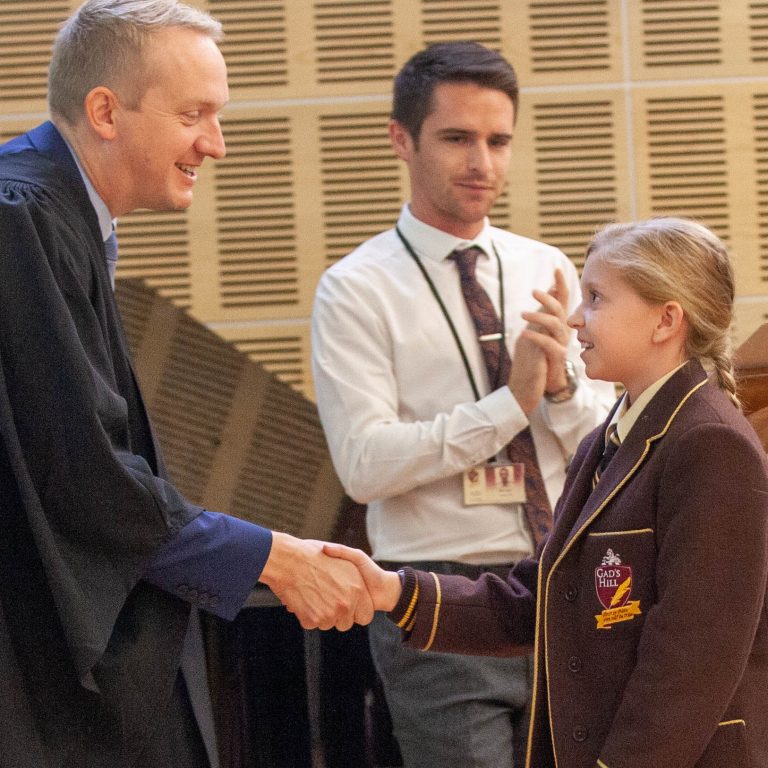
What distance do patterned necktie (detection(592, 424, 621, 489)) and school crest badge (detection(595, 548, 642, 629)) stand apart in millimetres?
187

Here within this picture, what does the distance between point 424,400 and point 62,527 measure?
3.67ft

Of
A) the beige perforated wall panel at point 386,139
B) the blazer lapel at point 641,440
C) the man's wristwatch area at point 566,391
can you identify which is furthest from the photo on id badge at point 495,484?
the beige perforated wall panel at point 386,139

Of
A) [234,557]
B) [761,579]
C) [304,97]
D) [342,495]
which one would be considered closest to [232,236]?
[304,97]

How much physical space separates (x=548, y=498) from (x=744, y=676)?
0.95 m

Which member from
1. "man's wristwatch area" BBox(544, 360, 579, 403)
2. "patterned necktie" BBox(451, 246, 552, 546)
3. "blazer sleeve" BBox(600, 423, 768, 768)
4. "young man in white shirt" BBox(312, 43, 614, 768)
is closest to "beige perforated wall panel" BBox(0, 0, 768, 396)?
"young man in white shirt" BBox(312, 43, 614, 768)

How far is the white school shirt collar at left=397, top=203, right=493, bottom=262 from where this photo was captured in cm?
317

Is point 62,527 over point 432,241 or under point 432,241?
under

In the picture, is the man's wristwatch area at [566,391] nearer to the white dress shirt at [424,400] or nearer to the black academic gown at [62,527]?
the white dress shirt at [424,400]

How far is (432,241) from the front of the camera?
3.18 metres

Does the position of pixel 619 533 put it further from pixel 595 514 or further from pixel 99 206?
pixel 99 206

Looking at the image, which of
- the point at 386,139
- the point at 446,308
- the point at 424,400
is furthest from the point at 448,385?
the point at 386,139

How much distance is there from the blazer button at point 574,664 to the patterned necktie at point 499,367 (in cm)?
71

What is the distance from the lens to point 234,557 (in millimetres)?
2334

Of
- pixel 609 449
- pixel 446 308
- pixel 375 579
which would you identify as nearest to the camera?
pixel 609 449
